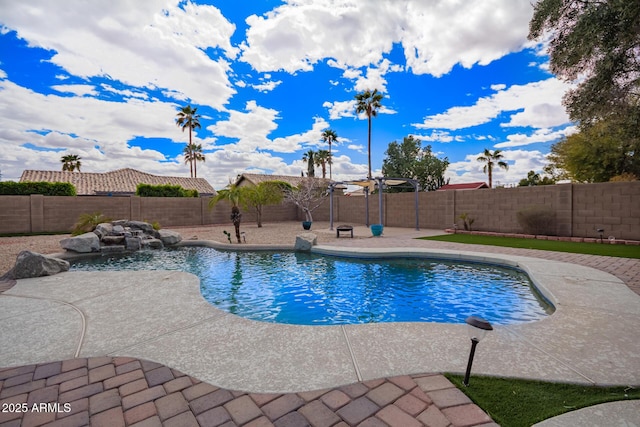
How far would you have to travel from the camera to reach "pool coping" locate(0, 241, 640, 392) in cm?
270

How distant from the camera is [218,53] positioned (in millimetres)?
11422

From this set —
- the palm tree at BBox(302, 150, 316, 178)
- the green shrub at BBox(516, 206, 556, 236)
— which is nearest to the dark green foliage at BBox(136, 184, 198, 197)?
the green shrub at BBox(516, 206, 556, 236)

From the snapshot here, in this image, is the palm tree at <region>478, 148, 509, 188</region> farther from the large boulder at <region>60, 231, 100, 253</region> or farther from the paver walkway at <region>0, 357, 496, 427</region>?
the paver walkway at <region>0, 357, 496, 427</region>

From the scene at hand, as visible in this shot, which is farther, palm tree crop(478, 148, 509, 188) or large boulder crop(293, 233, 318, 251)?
palm tree crop(478, 148, 509, 188)

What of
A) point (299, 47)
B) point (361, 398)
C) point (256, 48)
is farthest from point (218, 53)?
point (361, 398)

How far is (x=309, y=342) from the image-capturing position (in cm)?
335

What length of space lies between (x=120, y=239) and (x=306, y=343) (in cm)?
1150

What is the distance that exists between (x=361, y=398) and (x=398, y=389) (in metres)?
0.33

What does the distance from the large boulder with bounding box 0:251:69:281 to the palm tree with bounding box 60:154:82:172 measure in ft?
150

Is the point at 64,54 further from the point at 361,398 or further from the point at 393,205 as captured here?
the point at 393,205

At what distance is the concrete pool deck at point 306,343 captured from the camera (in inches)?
106

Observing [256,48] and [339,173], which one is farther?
[339,173]

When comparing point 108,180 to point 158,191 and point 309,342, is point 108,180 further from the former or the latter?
point 309,342

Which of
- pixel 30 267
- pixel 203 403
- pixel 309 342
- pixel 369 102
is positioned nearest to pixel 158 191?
pixel 30 267
